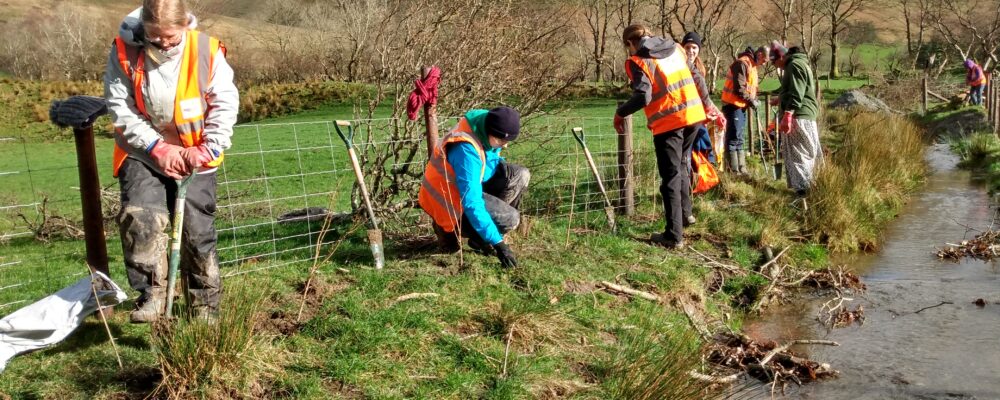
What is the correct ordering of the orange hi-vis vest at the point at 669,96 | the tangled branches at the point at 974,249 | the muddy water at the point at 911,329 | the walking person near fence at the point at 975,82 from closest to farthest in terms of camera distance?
the muddy water at the point at 911,329 → the orange hi-vis vest at the point at 669,96 → the tangled branches at the point at 974,249 → the walking person near fence at the point at 975,82

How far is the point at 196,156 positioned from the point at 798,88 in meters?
6.50

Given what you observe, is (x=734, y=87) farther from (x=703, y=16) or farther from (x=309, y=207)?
(x=703, y=16)

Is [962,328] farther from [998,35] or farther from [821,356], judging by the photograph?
[998,35]

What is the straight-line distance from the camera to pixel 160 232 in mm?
3980

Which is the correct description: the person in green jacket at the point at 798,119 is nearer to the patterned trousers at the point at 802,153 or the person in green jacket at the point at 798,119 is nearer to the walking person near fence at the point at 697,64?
the patterned trousers at the point at 802,153

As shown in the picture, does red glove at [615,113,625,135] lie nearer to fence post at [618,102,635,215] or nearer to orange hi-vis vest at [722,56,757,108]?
fence post at [618,102,635,215]

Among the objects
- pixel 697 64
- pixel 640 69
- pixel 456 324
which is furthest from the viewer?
Answer: pixel 697 64

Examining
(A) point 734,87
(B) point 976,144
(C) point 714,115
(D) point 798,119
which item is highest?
(A) point 734,87

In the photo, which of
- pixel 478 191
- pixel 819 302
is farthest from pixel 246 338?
pixel 819 302

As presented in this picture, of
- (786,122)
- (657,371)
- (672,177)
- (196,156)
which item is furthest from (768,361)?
(786,122)

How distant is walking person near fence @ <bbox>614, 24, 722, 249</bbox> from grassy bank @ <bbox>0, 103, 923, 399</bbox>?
380 mm

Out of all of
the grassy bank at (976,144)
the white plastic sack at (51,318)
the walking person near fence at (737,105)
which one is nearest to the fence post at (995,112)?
the grassy bank at (976,144)

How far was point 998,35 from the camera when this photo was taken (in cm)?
3328

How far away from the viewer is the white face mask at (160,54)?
376cm
